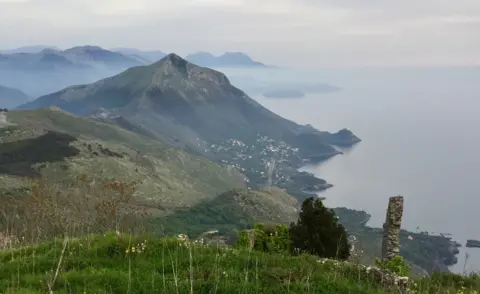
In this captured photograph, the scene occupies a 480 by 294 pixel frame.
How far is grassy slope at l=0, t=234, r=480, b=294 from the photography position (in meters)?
8.27

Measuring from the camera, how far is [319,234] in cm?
1653

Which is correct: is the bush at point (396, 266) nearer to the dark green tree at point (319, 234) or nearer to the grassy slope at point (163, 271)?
the grassy slope at point (163, 271)

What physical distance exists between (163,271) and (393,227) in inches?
430

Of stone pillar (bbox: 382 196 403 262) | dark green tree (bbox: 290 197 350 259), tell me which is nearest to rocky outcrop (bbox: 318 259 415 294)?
dark green tree (bbox: 290 197 350 259)

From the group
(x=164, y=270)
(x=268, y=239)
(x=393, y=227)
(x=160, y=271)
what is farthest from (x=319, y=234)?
(x=160, y=271)

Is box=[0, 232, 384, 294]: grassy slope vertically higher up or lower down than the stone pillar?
lower down

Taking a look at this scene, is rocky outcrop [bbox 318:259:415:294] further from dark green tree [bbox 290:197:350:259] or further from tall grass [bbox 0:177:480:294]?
dark green tree [bbox 290:197:350:259]

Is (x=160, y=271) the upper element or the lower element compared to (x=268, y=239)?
lower

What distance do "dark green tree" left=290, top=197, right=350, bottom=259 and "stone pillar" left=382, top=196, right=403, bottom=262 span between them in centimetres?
160

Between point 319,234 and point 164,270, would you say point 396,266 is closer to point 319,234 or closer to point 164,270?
point 319,234

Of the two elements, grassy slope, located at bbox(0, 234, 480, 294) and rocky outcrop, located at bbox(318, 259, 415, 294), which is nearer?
grassy slope, located at bbox(0, 234, 480, 294)

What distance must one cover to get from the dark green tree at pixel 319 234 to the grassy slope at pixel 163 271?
503 cm

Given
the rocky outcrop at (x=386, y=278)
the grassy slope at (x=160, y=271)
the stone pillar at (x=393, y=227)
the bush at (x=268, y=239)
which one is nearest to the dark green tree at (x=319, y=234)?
the bush at (x=268, y=239)

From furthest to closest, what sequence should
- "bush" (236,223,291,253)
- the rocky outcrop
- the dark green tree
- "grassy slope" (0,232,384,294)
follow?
1. "bush" (236,223,291,253)
2. the dark green tree
3. the rocky outcrop
4. "grassy slope" (0,232,384,294)
